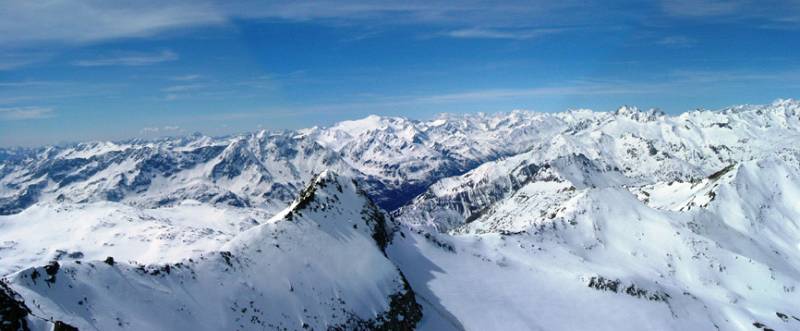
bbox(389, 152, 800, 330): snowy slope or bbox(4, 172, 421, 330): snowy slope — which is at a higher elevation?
bbox(4, 172, 421, 330): snowy slope

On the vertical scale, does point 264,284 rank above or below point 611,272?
above

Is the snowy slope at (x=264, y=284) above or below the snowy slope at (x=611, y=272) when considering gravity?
above

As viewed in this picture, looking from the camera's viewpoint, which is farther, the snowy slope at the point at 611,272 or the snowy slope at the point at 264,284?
the snowy slope at the point at 611,272

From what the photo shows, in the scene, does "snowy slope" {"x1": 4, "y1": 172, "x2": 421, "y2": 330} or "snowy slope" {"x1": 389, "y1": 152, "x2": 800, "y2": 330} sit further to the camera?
"snowy slope" {"x1": 389, "y1": 152, "x2": 800, "y2": 330}

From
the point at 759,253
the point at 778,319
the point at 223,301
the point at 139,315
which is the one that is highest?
the point at 139,315

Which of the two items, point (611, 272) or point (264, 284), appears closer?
point (264, 284)

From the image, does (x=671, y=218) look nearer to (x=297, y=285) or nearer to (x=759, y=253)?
(x=759, y=253)

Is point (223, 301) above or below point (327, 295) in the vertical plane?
above

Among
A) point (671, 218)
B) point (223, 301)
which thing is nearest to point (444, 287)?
point (223, 301)
